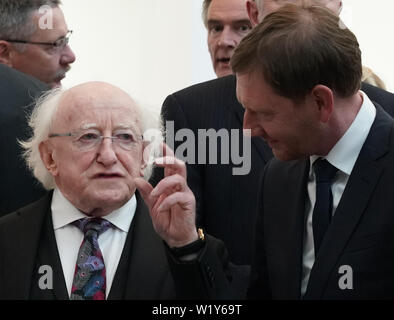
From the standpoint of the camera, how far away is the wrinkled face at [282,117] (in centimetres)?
233

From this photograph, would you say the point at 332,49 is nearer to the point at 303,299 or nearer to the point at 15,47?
the point at 303,299

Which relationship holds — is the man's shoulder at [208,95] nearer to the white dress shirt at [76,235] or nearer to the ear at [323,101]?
the white dress shirt at [76,235]

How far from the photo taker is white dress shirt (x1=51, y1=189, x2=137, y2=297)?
2504 millimetres

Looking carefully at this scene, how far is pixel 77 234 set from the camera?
2568mm

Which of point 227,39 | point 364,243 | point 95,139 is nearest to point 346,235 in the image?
point 364,243

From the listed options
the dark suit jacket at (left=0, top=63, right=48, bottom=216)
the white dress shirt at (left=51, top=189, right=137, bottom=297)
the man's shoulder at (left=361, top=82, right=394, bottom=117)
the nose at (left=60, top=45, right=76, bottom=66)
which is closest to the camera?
the white dress shirt at (left=51, top=189, right=137, bottom=297)

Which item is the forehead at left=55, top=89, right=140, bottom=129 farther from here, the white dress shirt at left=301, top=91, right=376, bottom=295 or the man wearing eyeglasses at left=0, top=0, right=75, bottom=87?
the man wearing eyeglasses at left=0, top=0, right=75, bottom=87

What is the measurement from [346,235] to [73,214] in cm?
83

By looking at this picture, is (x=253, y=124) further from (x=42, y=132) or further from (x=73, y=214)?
(x=42, y=132)

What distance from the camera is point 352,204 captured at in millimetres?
2238

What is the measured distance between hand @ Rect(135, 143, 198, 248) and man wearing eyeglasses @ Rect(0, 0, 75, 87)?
68.6 inches

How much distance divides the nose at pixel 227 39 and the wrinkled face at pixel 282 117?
1490mm

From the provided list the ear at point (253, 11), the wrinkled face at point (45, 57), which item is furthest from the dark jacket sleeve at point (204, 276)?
the wrinkled face at point (45, 57)

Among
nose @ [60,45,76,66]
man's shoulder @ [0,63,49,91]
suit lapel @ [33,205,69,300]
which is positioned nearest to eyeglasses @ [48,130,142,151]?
suit lapel @ [33,205,69,300]
